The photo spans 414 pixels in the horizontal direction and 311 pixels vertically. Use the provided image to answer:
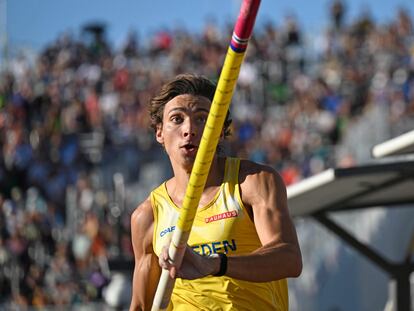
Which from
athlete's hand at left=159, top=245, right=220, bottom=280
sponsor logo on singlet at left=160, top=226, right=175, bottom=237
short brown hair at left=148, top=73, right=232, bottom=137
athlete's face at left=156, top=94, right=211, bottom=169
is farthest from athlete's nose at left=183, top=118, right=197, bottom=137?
athlete's hand at left=159, top=245, right=220, bottom=280

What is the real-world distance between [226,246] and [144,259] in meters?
0.54

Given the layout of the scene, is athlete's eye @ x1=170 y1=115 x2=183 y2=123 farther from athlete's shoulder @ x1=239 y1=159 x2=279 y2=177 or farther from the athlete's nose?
→ athlete's shoulder @ x1=239 y1=159 x2=279 y2=177

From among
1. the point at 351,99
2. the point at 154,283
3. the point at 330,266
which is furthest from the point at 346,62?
the point at 154,283

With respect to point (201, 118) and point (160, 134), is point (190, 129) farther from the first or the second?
point (160, 134)

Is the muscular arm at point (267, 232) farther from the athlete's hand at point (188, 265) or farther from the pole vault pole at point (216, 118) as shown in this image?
the pole vault pole at point (216, 118)

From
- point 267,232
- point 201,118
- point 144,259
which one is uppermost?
point 201,118

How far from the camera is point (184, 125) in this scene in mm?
4250

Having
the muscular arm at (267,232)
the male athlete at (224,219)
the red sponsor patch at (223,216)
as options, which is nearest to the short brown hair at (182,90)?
the male athlete at (224,219)

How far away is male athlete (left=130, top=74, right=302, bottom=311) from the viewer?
13.1ft

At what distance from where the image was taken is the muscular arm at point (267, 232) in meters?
3.90

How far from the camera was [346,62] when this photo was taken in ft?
64.6

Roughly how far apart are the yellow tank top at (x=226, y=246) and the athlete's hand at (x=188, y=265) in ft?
1.52

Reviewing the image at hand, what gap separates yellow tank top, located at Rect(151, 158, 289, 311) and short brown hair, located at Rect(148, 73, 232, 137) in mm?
352

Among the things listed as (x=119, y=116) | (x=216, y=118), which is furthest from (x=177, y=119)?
(x=119, y=116)
